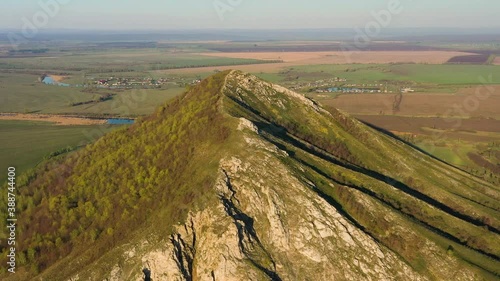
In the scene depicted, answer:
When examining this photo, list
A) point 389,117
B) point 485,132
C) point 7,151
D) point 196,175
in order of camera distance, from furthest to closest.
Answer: point 389,117
point 485,132
point 7,151
point 196,175

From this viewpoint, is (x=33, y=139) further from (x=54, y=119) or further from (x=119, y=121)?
(x=119, y=121)

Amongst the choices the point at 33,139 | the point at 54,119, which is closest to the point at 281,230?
the point at 33,139

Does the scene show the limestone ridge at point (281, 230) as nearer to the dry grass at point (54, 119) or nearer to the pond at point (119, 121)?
the pond at point (119, 121)

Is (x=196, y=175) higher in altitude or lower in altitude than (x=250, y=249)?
higher

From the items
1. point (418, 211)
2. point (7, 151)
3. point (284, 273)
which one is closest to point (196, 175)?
point (284, 273)

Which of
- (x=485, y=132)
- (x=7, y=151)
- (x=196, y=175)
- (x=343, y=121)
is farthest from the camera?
(x=485, y=132)

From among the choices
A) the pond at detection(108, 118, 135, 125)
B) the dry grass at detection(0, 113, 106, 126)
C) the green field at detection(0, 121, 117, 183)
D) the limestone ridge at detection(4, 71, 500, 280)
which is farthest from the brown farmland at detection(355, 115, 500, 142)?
the dry grass at detection(0, 113, 106, 126)

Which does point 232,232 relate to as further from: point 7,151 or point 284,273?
point 7,151
